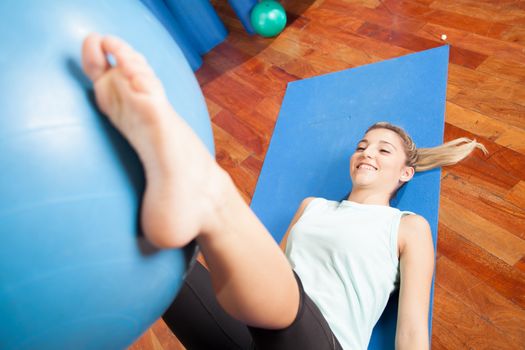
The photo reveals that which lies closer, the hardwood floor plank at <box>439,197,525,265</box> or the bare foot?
the bare foot

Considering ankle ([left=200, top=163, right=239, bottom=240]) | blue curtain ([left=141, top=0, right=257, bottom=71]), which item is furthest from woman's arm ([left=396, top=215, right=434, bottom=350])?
blue curtain ([left=141, top=0, right=257, bottom=71])

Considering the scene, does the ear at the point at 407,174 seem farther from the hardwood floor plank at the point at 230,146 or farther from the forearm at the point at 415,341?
the hardwood floor plank at the point at 230,146

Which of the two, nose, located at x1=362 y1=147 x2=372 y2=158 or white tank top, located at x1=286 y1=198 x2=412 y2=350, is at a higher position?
nose, located at x1=362 y1=147 x2=372 y2=158

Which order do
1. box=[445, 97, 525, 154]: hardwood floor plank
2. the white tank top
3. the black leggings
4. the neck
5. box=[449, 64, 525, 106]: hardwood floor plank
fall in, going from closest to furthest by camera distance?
1. the black leggings
2. the white tank top
3. the neck
4. box=[445, 97, 525, 154]: hardwood floor plank
5. box=[449, 64, 525, 106]: hardwood floor plank

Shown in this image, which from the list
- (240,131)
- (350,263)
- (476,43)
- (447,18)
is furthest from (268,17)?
(350,263)

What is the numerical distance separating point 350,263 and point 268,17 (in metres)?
1.62

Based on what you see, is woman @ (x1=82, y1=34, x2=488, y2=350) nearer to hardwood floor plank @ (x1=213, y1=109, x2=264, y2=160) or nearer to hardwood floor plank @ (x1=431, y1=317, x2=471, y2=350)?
hardwood floor plank @ (x1=431, y1=317, x2=471, y2=350)

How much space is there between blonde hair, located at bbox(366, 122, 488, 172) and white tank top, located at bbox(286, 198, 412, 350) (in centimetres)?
26

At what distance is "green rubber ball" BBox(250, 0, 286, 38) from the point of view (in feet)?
7.72

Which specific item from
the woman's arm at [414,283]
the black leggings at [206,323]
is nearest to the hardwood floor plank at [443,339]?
the woman's arm at [414,283]

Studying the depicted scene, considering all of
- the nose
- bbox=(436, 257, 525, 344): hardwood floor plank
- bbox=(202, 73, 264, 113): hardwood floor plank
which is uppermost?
the nose

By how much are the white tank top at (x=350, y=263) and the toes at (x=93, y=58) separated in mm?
747

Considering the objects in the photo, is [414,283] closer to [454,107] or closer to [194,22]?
[454,107]

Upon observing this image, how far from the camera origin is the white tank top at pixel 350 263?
107 cm
